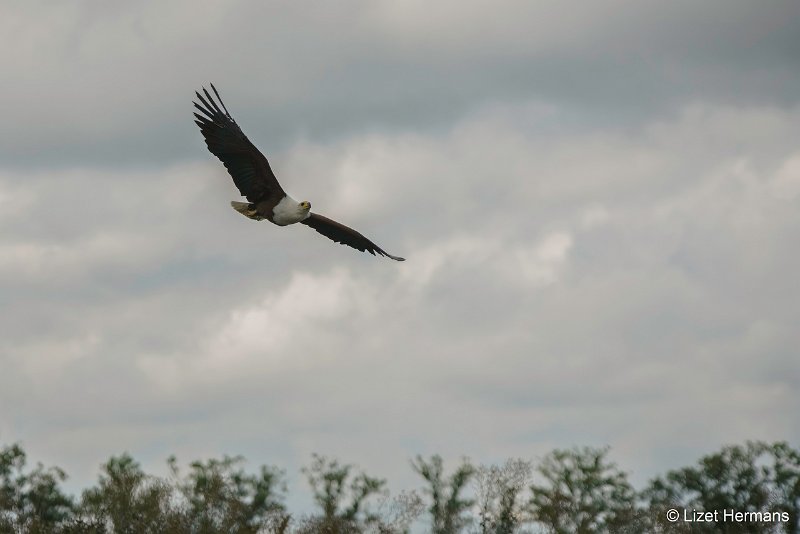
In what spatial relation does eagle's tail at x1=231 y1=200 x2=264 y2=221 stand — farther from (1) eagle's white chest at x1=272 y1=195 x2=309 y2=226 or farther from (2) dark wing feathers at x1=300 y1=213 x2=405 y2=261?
(2) dark wing feathers at x1=300 y1=213 x2=405 y2=261

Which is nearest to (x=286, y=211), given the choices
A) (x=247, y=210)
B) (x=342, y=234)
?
(x=247, y=210)

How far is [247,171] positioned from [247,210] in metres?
0.83

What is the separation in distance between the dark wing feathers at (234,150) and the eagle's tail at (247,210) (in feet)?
1.39

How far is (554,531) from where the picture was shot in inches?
1854

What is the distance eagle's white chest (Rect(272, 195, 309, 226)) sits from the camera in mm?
28031

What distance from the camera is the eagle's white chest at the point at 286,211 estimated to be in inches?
1104

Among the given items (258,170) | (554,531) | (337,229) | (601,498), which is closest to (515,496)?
(554,531)

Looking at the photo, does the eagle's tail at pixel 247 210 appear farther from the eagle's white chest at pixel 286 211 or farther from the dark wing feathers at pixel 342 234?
the dark wing feathers at pixel 342 234

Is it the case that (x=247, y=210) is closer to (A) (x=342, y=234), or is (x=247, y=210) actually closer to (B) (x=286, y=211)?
(B) (x=286, y=211)

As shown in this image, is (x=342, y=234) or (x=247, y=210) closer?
(x=247, y=210)

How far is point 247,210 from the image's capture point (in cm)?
2823

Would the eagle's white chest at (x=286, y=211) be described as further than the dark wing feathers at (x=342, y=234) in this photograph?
No

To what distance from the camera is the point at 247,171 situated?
2772cm

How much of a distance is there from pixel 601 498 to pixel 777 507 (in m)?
7.55
